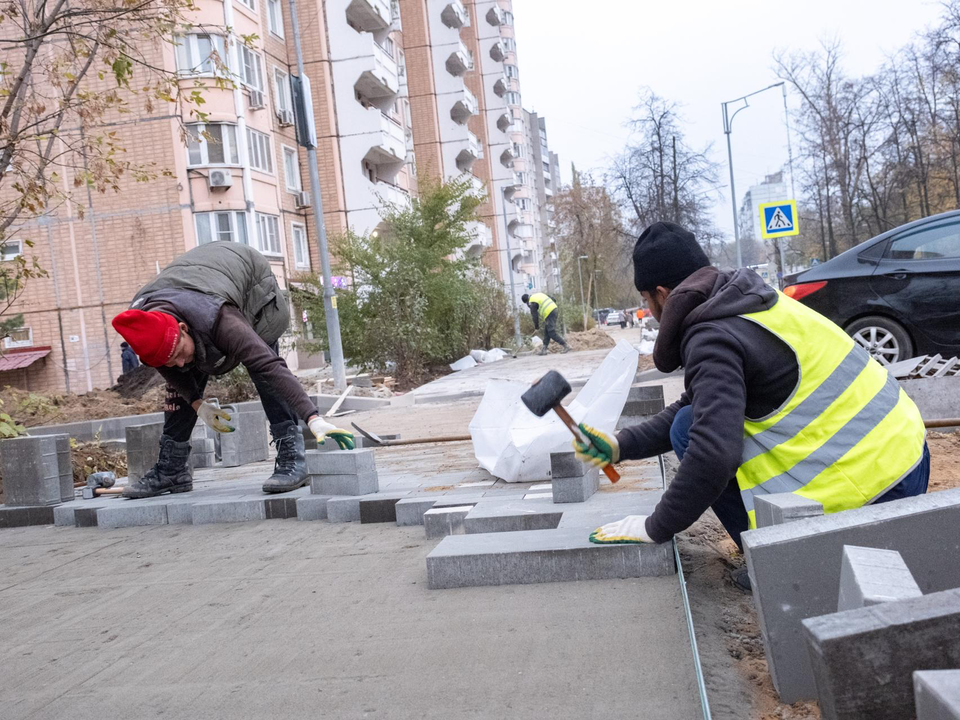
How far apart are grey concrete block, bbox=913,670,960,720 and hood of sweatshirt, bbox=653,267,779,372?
1491 mm

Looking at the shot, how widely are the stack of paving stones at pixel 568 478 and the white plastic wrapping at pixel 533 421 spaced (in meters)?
0.43

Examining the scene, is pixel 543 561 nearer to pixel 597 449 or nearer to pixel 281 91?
pixel 597 449

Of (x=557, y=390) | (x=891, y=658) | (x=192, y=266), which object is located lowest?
(x=891, y=658)

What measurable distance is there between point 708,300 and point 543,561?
108cm

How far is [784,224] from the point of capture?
64.1 ft

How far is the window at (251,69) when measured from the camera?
29.7 metres

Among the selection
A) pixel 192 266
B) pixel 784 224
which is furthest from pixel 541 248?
pixel 192 266

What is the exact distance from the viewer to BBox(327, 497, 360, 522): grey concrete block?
4.93 meters

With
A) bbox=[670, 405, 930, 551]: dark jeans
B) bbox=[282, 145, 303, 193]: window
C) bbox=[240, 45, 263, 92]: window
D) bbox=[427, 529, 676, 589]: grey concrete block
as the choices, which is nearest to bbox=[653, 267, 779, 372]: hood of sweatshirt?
bbox=[670, 405, 930, 551]: dark jeans

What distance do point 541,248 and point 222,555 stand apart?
103012 mm

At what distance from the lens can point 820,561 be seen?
2332 millimetres

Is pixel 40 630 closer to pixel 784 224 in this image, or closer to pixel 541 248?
pixel 784 224

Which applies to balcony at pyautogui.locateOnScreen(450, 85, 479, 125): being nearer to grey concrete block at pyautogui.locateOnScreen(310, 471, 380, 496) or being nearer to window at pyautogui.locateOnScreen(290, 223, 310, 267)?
window at pyautogui.locateOnScreen(290, 223, 310, 267)

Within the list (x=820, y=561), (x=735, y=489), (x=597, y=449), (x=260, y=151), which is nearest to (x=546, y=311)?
(x=260, y=151)
